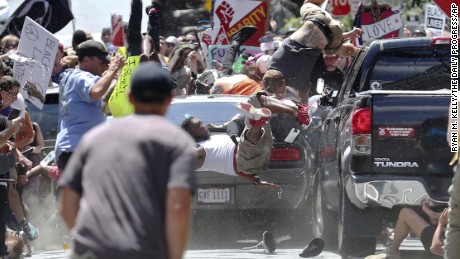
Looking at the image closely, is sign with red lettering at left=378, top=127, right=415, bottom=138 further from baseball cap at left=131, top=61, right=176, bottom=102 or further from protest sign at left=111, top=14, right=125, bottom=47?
protest sign at left=111, top=14, right=125, bottom=47

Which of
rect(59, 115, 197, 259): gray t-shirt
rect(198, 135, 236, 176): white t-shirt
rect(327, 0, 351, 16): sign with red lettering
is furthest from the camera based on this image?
rect(327, 0, 351, 16): sign with red lettering

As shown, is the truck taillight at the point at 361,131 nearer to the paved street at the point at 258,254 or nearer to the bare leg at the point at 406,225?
the bare leg at the point at 406,225

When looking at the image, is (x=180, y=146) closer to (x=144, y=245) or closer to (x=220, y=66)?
(x=144, y=245)

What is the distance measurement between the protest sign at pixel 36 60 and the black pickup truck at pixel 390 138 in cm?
419

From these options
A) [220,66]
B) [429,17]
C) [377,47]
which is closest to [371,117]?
[377,47]

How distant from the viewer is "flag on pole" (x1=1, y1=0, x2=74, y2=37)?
18.0 m

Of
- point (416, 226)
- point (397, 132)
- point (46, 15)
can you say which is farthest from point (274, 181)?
point (46, 15)

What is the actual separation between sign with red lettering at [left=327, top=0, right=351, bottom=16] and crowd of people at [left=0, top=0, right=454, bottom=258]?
217 centimetres

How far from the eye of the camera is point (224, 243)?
46.3 ft

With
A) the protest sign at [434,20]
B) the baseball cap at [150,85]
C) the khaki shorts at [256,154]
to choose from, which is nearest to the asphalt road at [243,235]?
the khaki shorts at [256,154]

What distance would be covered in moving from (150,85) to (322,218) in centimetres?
732

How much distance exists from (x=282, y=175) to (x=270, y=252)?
0.78 meters

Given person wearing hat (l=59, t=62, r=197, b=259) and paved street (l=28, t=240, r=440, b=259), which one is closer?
person wearing hat (l=59, t=62, r=197, b=259)

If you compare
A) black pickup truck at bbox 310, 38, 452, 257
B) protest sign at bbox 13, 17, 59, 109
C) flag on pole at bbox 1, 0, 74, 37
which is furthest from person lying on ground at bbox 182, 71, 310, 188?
flag on pole at bbox 1, 0, 74, 37
